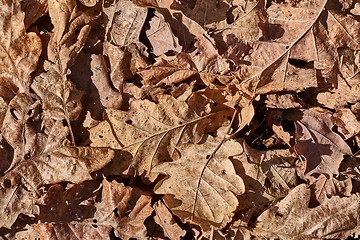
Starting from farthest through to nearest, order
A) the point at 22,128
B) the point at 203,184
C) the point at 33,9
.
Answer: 1. the point at 33,9
2. the point at 22,128
3. the point at 203,184

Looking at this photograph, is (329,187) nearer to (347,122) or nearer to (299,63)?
(347,122)

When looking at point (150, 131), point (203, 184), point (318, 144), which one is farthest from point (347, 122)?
point (150, 131)

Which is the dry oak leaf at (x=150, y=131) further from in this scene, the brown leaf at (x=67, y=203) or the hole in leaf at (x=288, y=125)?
the hole in leaf at (x=288, y=125)

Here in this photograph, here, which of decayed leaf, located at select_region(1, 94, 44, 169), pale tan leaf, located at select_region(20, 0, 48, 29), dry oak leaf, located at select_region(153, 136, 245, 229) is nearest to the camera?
dry oak leaf, located at select_region(153, 136, 245, 229)

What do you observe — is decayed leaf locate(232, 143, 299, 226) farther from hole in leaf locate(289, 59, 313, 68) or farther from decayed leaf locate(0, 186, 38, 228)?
decayed leaf locate(0, 186, 38, 228)

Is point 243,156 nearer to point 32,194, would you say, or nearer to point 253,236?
point 253,236

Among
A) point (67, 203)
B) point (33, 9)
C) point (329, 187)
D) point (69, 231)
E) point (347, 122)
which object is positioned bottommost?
point (69, 231)

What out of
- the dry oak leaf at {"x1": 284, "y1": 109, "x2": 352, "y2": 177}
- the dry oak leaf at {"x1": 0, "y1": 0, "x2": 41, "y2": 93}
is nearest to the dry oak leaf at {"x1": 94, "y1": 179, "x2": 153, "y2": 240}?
the dry oak leaf at {"x1": 0, "y1": 0, "x2": 41, "y2": 93}
